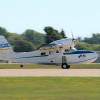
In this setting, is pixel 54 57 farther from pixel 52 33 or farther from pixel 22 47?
pixel 22 47

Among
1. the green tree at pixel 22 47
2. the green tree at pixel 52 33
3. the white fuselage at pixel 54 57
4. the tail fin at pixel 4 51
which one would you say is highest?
the green tree at pixel 52 33

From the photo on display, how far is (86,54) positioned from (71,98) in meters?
15.8

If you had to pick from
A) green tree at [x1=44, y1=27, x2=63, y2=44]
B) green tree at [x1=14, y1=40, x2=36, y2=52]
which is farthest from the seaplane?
green tree at [x1=14, y1=40, x2=36, y2=52]

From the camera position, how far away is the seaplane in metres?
23.6

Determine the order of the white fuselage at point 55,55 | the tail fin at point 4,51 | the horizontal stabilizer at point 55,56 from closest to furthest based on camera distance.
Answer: the white fuselage at point 55,55 → the horizontal stabilizer at point 55,56 → the tail fin at point 4,51

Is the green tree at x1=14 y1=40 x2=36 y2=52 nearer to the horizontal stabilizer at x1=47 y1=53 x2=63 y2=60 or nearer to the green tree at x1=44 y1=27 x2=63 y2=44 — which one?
the green tree at x1=44 y1=27 x2=63 y2=44

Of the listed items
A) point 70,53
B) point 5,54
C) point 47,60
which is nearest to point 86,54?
point 70,53

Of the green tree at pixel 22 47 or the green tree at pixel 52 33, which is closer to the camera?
the green tree at pixel 52 33

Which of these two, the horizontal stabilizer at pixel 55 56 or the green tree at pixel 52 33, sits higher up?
the green tree at pixel 52 33

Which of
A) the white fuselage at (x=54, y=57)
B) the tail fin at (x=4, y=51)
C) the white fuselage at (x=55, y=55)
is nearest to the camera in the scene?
the white fuselage at (x=55, y=55)

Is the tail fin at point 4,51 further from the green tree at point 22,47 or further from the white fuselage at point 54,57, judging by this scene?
the green tree at point 22,47

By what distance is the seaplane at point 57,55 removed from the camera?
23.6m

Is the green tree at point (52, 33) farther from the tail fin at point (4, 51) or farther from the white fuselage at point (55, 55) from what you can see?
the white fuselage at point (55, 55)

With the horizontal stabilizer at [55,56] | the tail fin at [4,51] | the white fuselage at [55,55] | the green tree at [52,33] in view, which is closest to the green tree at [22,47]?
the green tree at [52,33]
